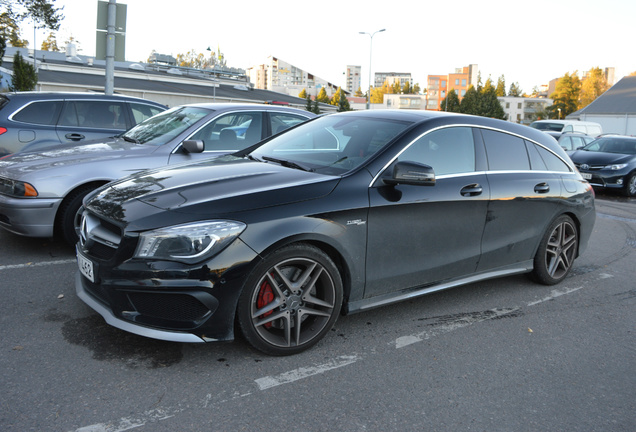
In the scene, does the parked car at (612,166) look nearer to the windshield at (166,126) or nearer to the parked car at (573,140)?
the parked car at (573,140)

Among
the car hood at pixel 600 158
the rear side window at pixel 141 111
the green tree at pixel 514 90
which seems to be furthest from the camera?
the green tree at pixel 514 90

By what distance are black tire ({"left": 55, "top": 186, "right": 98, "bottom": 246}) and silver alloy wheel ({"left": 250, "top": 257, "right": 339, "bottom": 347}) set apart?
2.96 metres

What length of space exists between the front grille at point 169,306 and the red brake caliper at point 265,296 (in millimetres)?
342

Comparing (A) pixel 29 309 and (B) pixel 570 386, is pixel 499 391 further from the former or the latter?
(A) pixel 29 309

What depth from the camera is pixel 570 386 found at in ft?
10.9

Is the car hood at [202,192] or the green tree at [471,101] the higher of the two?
the green tree at [471,101]

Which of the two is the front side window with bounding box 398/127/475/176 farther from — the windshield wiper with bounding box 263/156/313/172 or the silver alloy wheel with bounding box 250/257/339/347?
the silver alloy wheel with bounding box 250/257/339/347

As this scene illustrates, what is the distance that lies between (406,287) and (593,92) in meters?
90.8

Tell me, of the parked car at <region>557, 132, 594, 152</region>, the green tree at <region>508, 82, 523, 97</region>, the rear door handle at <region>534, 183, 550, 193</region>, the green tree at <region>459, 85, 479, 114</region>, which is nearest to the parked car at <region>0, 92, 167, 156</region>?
the rear door handle at <region>534, 183, 550, 193</region>

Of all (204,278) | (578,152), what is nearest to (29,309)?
(204,278)

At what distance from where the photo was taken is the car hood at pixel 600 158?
14.5 metres

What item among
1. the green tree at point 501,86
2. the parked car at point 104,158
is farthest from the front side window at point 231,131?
the green tree at point 501,86

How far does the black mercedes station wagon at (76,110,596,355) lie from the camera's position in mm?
3158

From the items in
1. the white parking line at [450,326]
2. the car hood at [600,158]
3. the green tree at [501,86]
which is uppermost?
the green tree at [501,86]
